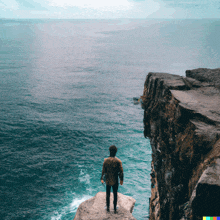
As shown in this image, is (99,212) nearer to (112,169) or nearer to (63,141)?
(112,169)

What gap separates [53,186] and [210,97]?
891 inches

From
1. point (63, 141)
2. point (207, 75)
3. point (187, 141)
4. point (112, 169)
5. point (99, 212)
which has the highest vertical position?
point (207, 75)

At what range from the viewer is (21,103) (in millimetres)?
49438

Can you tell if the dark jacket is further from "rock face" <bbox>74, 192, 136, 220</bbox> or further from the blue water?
the blue water

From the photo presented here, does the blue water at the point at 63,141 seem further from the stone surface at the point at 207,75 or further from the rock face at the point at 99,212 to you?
the stone surface at the point at 207,75

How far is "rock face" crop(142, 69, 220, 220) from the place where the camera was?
488cm

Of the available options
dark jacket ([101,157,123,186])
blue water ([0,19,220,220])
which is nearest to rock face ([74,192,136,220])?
dark jacket ([101,157,123,186])

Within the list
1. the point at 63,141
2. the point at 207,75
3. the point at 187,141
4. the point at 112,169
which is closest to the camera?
the point at 187,141

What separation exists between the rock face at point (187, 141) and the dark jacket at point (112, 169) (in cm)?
245

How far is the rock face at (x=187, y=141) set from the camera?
4883 mm

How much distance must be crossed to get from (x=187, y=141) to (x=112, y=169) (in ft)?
12.4

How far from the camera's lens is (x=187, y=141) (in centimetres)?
776

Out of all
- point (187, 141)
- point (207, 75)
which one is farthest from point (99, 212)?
point (207, 75)

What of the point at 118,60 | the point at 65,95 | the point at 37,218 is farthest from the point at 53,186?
the point at 118,60
